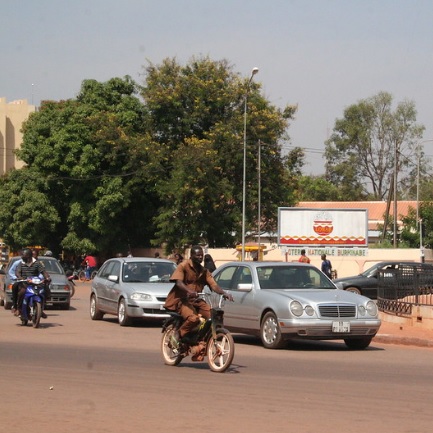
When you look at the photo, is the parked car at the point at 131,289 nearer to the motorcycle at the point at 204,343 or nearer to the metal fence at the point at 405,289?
the metal fence at the point at 405,289

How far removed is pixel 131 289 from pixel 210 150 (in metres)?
32.6

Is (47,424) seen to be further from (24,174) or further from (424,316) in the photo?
(24,174)

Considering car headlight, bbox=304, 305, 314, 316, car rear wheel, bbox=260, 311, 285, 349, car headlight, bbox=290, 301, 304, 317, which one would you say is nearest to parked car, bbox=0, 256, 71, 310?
car rear wheel, bbox=260, 311, 285, 349

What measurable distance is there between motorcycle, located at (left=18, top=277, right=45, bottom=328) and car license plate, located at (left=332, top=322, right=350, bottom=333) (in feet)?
25.9

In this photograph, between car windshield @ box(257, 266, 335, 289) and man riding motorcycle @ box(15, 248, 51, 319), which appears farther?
man riding motorcycle @ box(15, 248, 51, 319)

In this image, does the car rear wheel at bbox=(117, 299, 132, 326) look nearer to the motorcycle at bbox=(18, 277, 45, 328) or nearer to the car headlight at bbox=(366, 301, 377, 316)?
the motorcycle at bbox=(18, 277, 45, 328)

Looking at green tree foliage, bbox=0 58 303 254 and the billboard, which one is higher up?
green tree foliage, bbox=0 58 303 254

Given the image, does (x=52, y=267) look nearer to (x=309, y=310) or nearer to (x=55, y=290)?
(x=55, y=290)

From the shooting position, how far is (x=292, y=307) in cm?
1606

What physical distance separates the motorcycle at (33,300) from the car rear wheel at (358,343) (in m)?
7.59

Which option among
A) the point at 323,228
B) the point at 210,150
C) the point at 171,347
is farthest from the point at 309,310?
the point at 210,150

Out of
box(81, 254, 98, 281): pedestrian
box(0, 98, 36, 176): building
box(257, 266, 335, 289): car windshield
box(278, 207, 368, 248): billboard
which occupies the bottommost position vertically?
box(257, 266, 335, 289): car windshield

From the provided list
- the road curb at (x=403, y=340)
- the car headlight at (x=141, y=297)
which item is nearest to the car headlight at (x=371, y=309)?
the road curb at (x=403, y=340)

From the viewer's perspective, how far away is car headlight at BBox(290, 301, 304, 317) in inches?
631
